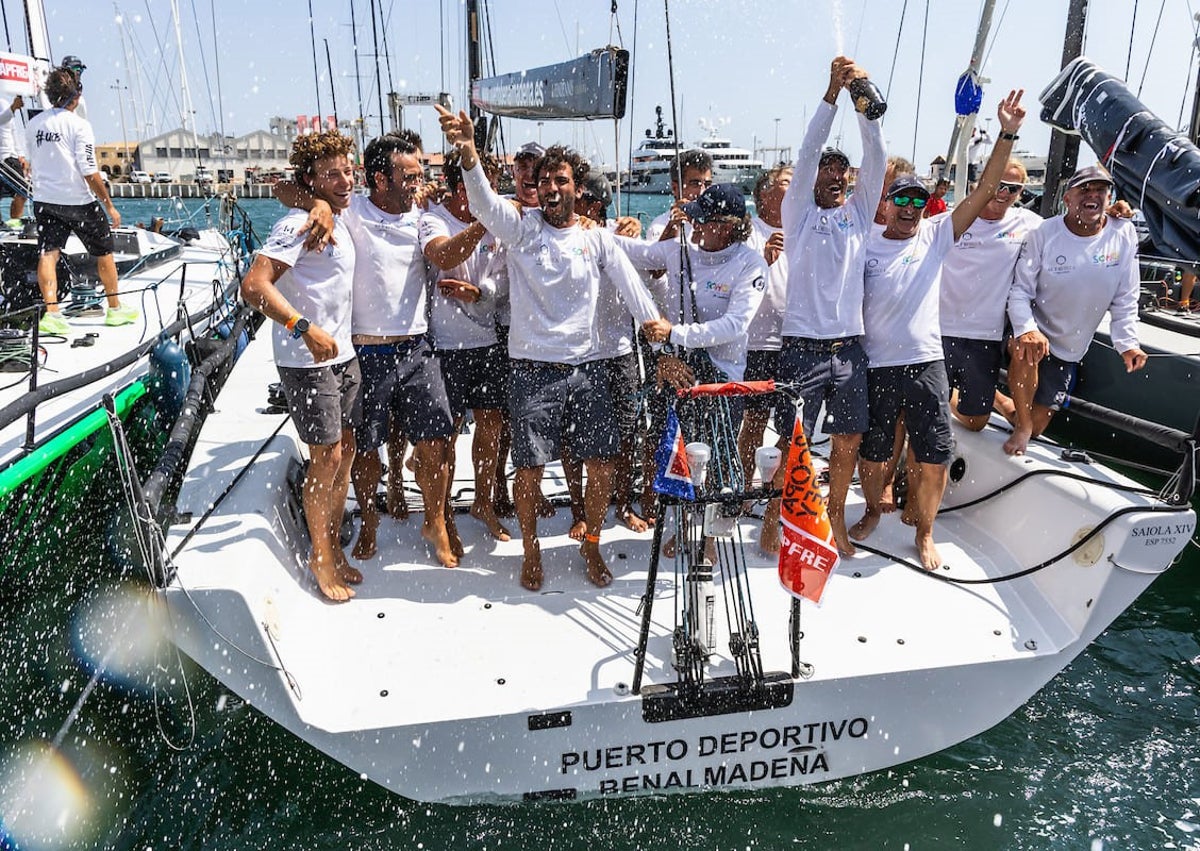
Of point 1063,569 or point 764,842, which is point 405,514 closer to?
point 764,842

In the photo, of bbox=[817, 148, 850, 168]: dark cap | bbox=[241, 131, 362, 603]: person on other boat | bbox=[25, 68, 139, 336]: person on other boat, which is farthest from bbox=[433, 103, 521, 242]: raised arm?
bbox=[25, 68, 139, 336]: person on other boat

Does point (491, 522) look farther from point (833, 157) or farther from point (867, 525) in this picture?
point (833, 157)

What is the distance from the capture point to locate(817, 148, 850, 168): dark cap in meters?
3.59

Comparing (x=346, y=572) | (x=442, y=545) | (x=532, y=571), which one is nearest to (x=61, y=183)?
(x=346, y=572)

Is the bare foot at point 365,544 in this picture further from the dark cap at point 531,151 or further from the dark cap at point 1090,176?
the dark cap at point 1090,176

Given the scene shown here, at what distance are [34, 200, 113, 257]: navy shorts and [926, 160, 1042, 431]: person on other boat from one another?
17.9ft

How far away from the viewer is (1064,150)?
10.4 meters

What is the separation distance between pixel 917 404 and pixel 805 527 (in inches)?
54.7

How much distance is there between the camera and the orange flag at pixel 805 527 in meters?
2.67

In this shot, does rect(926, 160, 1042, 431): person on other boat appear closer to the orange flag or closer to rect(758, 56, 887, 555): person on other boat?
rect(758, 56, 887, 555): person on other boat

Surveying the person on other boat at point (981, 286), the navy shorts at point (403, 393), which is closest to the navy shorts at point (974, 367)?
the person on other boat at point (981, 286)

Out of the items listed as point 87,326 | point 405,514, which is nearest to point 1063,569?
point 405,514

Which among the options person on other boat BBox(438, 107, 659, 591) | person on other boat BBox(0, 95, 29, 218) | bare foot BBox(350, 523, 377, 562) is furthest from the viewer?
person on other boat BBox(0, 95, 29, 218)

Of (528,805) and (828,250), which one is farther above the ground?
(828,250)
